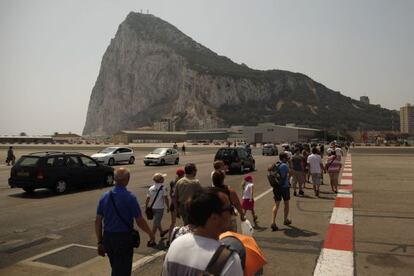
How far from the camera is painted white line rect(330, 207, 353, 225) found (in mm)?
10086

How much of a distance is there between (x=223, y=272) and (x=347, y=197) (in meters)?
12.6

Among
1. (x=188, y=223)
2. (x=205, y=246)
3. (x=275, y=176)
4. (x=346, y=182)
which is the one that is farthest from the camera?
A: (x=346, y=182)

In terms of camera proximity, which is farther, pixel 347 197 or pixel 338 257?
pixel 347 197

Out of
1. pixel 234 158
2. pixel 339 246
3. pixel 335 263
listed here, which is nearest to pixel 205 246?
pixel 335 263

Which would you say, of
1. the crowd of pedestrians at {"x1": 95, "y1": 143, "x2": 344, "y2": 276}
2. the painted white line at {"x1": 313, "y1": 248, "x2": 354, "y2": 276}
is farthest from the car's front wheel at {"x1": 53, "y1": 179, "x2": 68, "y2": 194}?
the painted white line at {"x1": 313, "y1": 248, "x2": 354, "y2": 276}

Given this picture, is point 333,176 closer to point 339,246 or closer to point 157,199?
point 339,246

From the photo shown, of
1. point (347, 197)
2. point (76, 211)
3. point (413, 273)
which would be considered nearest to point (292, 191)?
point (347, 197)

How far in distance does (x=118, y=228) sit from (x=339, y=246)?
187 inches

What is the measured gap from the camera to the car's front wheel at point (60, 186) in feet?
51.2

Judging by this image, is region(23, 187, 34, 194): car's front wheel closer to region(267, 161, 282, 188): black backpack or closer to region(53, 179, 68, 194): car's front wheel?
region(53, 179, 68, 194): car's front wheel

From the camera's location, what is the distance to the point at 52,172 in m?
15.6

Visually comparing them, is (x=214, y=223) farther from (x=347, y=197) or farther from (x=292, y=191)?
(x=292, y=191)

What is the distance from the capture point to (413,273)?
627 centimetres

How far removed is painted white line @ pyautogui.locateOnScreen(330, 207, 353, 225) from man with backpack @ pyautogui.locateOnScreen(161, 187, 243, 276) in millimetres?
7948
